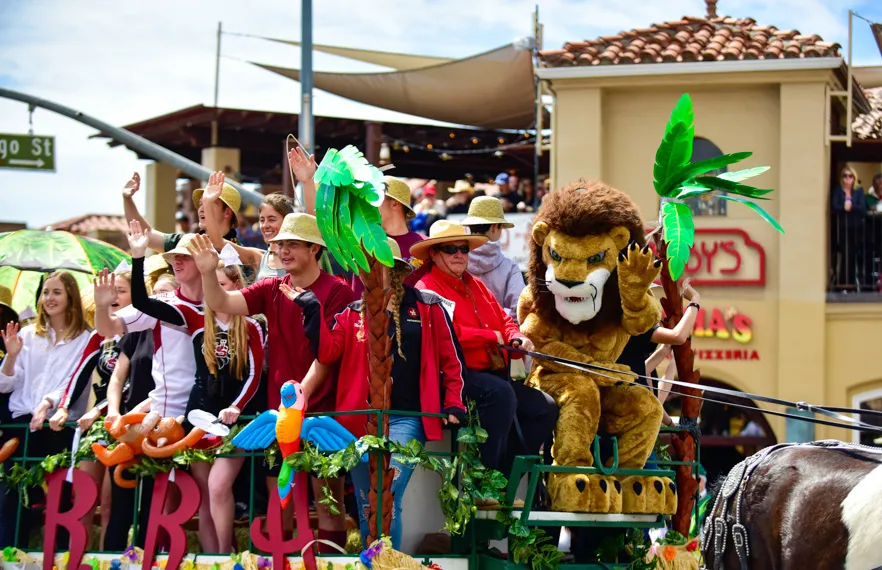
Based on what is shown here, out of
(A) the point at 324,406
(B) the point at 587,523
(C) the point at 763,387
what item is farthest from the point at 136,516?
(C) the point at 763,387

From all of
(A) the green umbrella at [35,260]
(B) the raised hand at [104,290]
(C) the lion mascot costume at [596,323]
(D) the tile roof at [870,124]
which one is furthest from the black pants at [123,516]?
(D) the tile roof at [870,124]

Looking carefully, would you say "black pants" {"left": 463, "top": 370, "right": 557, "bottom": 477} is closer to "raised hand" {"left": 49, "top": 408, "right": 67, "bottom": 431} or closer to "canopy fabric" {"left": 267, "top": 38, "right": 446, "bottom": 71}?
"raised hand" {"left": 49, "top": 408, "right": 67, "bottom": 431}

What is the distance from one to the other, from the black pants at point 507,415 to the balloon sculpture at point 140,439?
149 centimetres

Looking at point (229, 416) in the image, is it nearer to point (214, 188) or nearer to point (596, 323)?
point (214, 188)

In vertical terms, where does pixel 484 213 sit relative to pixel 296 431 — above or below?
above

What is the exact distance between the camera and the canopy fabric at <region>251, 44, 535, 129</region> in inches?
771

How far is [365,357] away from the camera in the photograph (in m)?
6.61

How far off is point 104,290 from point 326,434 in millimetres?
1727

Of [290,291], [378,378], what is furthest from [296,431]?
[290,291]

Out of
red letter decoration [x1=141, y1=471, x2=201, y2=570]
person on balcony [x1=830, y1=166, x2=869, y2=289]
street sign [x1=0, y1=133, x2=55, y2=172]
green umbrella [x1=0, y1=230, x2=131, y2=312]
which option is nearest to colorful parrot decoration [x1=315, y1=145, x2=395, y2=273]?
red letter decoration [x1=141, y1=471, x2=201, y2=570]

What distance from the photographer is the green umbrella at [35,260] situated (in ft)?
36.2

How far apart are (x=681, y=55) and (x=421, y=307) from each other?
1290 centimetres

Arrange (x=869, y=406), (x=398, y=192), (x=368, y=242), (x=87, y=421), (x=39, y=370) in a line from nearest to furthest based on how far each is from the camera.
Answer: (x=368, y=242) → (x=87, y=421) → (x=398, y=192) → (x=39, y=370) → (x=869, y=406)

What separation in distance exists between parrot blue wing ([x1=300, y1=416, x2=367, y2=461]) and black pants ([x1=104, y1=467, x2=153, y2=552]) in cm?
137
